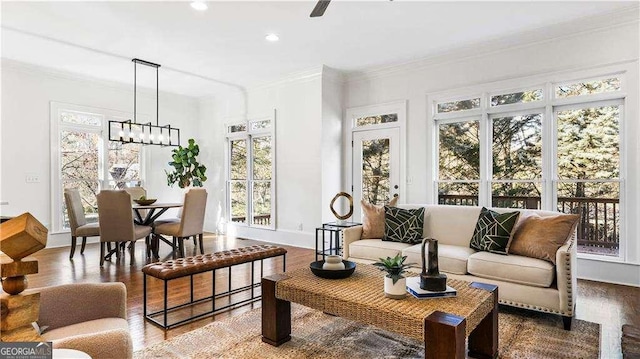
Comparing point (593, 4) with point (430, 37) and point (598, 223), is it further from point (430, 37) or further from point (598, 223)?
point (598, 223)

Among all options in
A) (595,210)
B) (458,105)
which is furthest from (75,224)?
(595,210)

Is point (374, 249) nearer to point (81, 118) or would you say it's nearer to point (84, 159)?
point (84, 159)

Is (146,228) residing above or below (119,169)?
below

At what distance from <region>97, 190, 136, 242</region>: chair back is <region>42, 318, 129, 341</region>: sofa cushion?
3.23 m

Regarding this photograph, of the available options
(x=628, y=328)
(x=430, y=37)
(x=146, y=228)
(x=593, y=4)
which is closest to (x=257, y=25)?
(x=430, y=37)

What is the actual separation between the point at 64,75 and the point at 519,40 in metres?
6.88

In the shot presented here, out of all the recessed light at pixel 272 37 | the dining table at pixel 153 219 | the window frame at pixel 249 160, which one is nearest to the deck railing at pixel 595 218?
the recessed light at pixel 272 37

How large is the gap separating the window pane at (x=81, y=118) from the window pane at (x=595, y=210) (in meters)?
7.27

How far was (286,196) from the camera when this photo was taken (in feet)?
21.1

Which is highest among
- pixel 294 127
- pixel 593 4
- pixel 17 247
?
pixel 593 4

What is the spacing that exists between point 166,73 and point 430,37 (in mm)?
4279

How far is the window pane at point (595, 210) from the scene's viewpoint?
4109 mm

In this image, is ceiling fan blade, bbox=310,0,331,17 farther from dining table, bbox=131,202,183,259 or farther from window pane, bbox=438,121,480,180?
dining table, bbox=131,202,183,259

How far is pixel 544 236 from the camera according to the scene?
302 centimetres
